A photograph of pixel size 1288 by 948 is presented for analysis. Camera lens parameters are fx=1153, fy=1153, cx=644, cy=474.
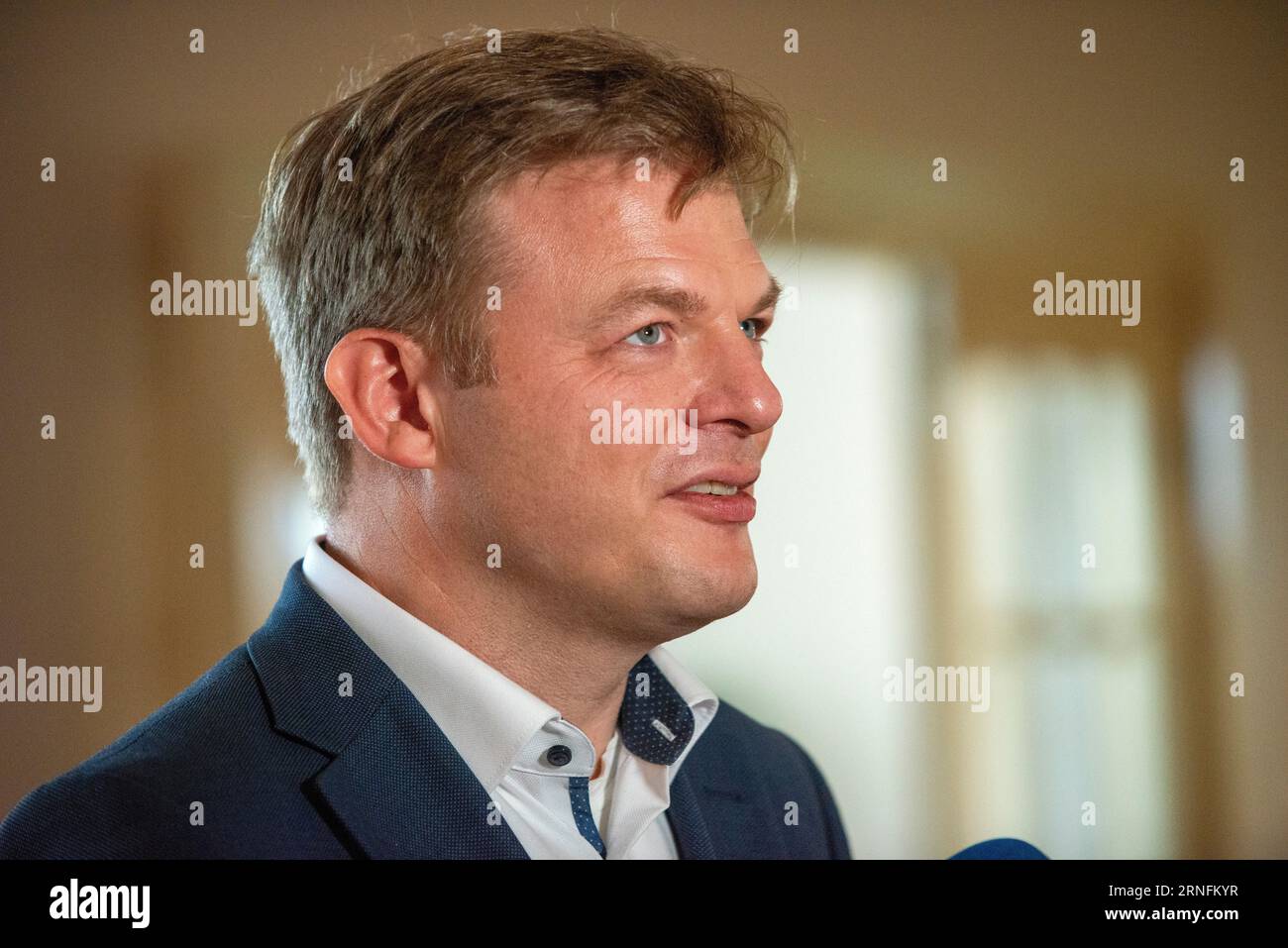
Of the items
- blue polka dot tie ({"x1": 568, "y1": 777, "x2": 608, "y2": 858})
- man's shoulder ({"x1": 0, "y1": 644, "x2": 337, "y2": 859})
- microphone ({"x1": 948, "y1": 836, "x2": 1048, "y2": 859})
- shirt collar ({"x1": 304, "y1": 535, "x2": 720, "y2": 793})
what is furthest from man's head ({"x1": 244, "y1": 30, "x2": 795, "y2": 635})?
microphone ({"x1": 948, "y1": 836, "x2": 1048, "y2": 859})

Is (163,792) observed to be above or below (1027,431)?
below

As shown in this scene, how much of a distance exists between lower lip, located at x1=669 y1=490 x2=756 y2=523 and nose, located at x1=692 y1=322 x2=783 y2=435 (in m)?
0.09

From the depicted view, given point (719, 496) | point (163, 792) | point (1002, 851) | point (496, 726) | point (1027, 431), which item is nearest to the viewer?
point (163, 792)

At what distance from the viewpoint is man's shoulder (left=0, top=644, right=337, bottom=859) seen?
1230mm

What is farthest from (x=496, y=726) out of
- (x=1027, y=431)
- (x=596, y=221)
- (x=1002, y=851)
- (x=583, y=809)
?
(x=1027, y=431)

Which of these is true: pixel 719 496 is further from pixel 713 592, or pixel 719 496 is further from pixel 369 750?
pixel 369 750

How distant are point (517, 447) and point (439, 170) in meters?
0.37

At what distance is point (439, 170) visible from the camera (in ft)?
4.81

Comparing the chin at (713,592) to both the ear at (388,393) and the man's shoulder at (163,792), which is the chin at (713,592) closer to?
the ear at (388,393)

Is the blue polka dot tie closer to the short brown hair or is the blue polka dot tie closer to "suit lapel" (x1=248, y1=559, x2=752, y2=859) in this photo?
"suit lapel" (x1=248, y1=559, x2=752, y2=859)

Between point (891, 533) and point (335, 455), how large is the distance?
34.9 inches

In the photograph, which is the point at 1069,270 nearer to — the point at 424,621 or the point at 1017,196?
the point at 1017,196

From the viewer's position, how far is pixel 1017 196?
6.08 feet

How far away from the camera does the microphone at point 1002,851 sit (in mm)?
1722
